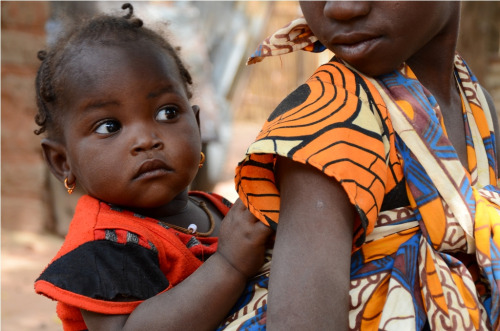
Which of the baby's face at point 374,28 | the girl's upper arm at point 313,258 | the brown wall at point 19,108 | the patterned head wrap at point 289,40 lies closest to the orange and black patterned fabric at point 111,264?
the girl's upper arm at point 313,258

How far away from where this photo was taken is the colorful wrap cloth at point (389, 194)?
138 cm

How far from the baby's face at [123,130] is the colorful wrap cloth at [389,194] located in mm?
492

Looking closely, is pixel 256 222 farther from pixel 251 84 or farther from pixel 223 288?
pixel 251 84

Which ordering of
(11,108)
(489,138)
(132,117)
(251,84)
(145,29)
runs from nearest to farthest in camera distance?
(489,138)
(132,117)
(145,29)
(11,108)
(251,84)

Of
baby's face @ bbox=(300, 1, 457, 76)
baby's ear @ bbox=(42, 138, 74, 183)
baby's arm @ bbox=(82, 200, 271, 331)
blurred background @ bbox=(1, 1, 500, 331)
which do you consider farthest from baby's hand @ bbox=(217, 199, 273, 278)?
blurred background @ bbox=(1, 1, 500, 331)

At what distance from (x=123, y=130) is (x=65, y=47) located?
381 millimetres

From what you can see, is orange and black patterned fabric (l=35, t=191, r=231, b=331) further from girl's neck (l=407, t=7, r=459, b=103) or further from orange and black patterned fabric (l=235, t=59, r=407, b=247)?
girl's neck (l=407, t=7, r=459, b=103)

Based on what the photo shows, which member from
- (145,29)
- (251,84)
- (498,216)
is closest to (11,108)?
(145,29)

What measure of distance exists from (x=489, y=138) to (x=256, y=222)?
70cm

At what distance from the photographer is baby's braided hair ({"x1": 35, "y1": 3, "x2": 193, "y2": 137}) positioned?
6.70 feet

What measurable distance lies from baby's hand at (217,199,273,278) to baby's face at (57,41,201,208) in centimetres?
38

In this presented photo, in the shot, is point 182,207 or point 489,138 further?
point 182,207

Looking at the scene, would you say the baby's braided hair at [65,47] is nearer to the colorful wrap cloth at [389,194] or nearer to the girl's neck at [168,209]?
the girl's neck at [168,209]

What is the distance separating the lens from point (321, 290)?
133cm
